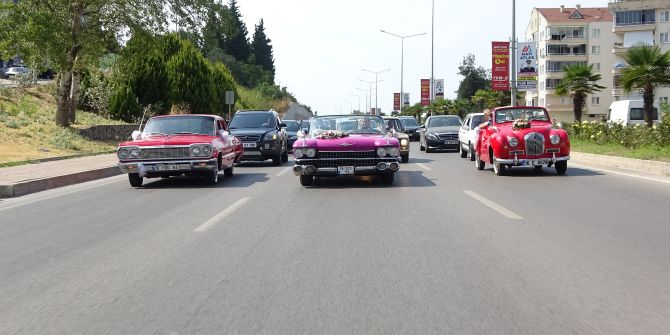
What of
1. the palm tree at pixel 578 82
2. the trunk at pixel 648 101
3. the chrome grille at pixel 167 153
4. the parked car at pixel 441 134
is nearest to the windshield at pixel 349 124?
the chrome grille at pixel 167 153

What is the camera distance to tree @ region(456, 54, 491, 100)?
408 feet

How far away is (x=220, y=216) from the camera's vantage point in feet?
29.7

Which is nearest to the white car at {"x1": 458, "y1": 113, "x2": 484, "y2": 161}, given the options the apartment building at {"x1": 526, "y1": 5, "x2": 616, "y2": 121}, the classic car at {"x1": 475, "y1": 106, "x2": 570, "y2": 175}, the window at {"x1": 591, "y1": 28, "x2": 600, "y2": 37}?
the classic car at {"x1": 475, "y1": 106, "x2": 570, "y2": 175}

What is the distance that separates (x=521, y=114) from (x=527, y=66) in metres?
14.7

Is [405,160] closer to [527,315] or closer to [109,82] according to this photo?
[527,315]

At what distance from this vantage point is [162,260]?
6.16 metres

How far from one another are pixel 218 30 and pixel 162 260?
2912 cm

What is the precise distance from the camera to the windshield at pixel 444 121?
2826 centimetres

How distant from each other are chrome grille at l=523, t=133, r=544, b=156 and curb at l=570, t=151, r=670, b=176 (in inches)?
111

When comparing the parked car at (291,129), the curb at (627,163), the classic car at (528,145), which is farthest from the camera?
the parked car at (291,129)

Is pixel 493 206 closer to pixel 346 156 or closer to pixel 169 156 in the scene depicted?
pixel 346 156

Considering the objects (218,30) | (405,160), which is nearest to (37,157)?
(405,160)

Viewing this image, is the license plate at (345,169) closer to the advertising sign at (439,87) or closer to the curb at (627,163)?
the curb at (627,163)

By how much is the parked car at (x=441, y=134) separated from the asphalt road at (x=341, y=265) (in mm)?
15729
